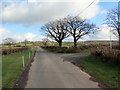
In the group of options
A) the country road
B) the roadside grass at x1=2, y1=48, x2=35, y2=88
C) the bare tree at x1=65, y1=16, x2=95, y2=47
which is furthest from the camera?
the bare tree at x1=65, y1=16, x2=95, y2=47

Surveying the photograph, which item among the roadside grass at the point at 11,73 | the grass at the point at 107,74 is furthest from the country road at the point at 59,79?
the roadside grass at the point at 11,73

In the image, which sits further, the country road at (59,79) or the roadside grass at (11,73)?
the roadside grass at (11,73)

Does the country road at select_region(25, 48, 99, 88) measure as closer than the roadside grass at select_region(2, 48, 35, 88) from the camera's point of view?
Yes

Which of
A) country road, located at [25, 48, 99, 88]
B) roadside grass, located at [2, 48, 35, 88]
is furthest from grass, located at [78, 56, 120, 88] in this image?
roadside grass, located at [2, 48, 35, 88]

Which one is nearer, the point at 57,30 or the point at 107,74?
the point at 107,74

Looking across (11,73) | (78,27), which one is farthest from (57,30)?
(11,73)

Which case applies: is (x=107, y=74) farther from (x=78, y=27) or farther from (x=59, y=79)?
(x=78, y=27)

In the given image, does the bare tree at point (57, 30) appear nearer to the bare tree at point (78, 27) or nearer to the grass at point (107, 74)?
the bare tree at point (78, 27)

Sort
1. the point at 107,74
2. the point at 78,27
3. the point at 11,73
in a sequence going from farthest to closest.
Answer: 1. the point at 78,27
2. the point at 11,73
3. the point at 107,74

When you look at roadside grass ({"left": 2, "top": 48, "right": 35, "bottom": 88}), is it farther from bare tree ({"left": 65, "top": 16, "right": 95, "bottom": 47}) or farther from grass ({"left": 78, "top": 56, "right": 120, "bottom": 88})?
bare tree ({"left": 65, "top": 16, "right": 95, "bottom": 47})

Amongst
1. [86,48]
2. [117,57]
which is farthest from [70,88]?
[86,48]

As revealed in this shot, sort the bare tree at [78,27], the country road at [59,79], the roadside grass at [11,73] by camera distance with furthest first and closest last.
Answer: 1. the bare tree at [78,27]
2. the roadside grass at [11,73]
3. the country road at [59,79]

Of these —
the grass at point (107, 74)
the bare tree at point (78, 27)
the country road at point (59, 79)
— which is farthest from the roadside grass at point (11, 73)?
the bare tree at point (78, 27)

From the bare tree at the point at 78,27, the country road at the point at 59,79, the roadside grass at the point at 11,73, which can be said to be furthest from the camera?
the bare tree at the point at 78,27
